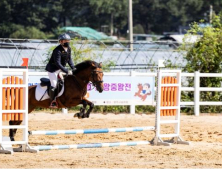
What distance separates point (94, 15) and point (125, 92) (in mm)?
52320

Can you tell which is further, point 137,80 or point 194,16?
point 194,16

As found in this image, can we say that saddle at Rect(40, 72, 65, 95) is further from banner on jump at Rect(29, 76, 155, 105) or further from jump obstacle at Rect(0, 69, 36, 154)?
banner on jump at Rect(29, 76, 155, 105)

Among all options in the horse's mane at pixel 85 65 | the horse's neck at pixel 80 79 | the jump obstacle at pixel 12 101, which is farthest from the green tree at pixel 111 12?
the jump obstacle at pixel 12 101

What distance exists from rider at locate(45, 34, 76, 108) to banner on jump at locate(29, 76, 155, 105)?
7138 mm

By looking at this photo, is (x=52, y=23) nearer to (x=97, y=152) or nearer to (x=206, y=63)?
(x=206, y=63)

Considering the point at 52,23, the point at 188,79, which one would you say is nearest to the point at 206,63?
the point at 188,79

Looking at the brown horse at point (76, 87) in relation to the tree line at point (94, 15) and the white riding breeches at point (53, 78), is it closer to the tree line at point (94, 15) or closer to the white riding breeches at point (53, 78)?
the white riding breeches at point (53, 78)

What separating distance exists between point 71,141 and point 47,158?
280cm

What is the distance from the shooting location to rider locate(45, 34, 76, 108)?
12422 mm

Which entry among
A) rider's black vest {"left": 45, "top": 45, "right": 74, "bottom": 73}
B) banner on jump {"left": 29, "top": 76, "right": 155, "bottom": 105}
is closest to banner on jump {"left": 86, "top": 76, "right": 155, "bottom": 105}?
banner on jump {"left": 29, "top": 76, "right": 155, "bottom": 105}

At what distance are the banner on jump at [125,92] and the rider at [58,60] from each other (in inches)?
281

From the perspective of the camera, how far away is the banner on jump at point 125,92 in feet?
66.0

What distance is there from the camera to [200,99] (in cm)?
2211

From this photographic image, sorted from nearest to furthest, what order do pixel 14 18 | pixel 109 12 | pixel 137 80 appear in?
pixel 137 80 → pixel 14 18 → pixel 109 12
